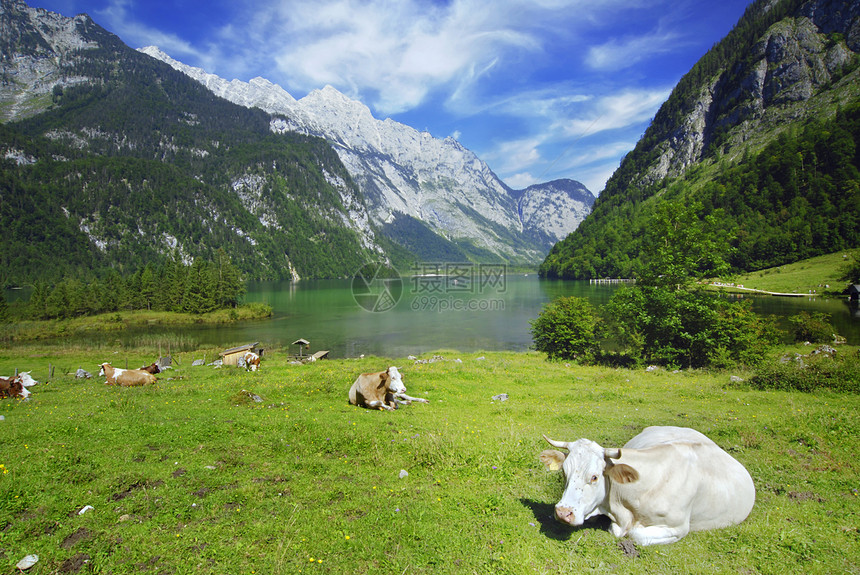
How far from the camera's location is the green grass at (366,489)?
5082 millimetres

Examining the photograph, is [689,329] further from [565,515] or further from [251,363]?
[251,363]

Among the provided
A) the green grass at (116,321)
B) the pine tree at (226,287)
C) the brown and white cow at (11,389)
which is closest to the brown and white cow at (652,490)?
the brown and white cow at (11,389)

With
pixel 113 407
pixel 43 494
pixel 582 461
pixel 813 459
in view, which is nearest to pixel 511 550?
pixel 582 461

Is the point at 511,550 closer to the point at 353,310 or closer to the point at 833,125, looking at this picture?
the point at 353,310

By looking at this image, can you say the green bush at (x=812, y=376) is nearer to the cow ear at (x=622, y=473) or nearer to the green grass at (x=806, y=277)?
the cow ear at (x=622, y=473)

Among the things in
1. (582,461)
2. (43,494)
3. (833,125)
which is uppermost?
(833,125)

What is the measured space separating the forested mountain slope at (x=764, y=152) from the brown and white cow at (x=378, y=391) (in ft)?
265

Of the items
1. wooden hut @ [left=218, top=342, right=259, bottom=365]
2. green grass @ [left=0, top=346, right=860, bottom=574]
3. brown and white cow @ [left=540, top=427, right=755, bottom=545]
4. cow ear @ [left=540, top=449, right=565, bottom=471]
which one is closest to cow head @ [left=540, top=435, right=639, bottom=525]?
brown and white cow @ [left=540, top=427, right=755, bottom=545]

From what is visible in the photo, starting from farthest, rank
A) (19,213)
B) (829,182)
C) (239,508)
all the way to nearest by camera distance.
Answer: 1. (19,213)
2. (829,182)
3. (239,508)

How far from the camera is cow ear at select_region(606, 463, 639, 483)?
5.34 meters

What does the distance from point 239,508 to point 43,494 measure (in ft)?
10.8

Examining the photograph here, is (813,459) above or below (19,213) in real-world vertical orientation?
below

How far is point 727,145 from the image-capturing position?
16088cm

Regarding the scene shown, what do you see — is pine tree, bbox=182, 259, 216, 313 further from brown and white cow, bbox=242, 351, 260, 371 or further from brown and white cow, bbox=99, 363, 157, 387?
brown and white cow, bbox=99, 363, 157, 387
